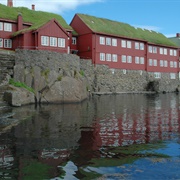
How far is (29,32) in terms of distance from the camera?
39.3m

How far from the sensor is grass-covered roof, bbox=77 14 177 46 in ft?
170

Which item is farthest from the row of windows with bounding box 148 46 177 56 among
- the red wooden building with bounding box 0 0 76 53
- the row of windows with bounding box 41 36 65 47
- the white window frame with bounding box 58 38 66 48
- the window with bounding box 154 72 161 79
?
the row of windows with bounding box 41 36 65 47

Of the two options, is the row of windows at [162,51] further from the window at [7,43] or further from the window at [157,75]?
the window at [7,43]

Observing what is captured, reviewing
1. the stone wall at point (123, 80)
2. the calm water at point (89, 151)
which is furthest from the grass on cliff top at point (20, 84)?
the stone wall at point (123, 80)

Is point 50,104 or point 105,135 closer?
point 105,135

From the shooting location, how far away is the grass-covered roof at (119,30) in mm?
51703

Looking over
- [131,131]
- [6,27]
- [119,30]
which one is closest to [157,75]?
[119,30]

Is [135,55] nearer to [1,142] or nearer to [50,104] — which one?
[50,104]

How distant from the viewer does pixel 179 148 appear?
423 inches

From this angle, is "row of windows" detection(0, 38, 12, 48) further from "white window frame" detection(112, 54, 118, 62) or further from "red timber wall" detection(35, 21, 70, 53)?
"white window frame" detection(112, 54, 118, 62)

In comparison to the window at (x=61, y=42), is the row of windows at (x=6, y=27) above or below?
above

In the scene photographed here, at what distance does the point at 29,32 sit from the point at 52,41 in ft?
11.9

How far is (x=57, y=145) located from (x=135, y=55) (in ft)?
160

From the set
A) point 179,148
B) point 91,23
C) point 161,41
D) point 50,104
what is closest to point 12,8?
point 91,23
